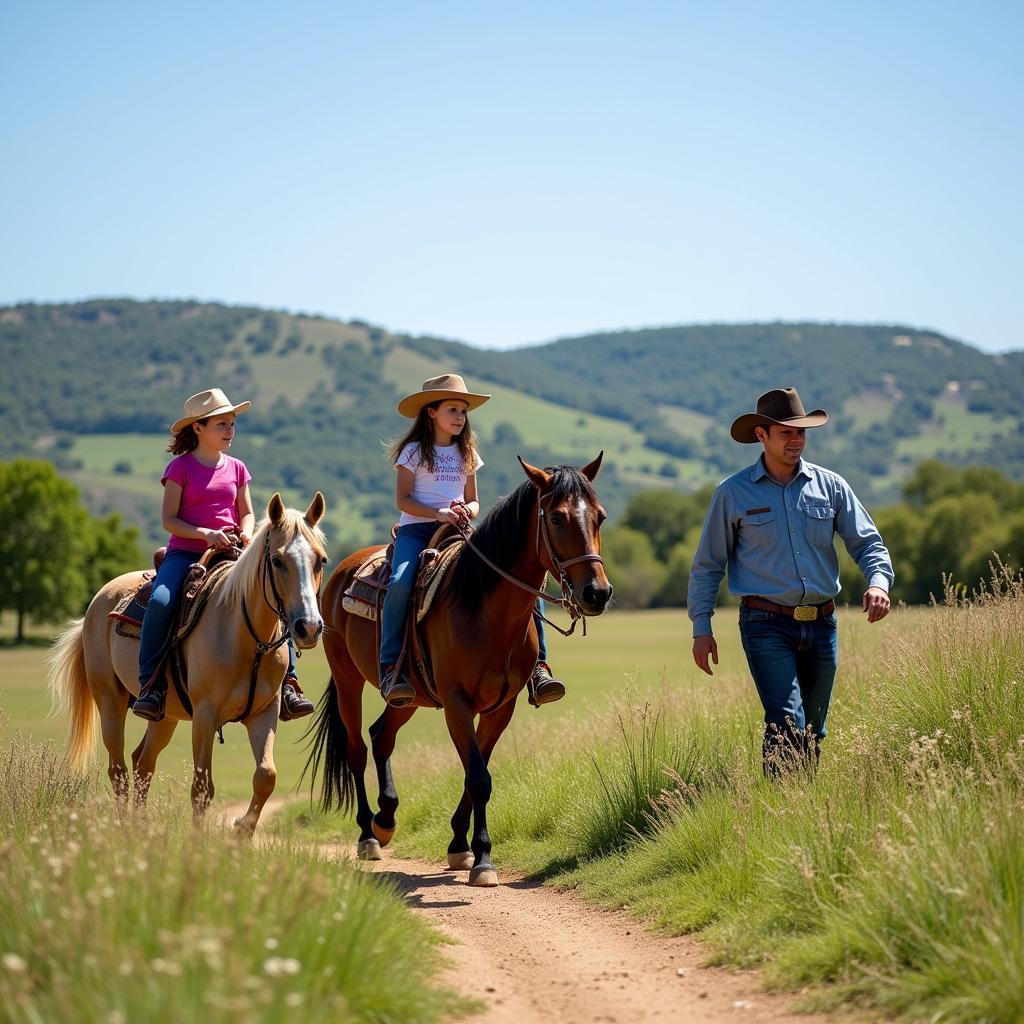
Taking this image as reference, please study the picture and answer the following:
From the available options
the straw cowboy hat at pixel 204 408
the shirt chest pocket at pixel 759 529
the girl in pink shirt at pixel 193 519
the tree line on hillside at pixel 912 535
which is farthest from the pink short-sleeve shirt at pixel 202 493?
the tree line on hillside at pixel 912 535

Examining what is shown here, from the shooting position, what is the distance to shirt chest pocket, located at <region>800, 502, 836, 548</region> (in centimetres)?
816

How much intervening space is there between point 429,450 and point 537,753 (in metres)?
3.77

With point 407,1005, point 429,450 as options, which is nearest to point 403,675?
→ point 429,450

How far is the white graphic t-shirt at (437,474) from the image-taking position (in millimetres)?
9789

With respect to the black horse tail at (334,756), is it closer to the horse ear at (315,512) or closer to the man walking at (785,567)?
the horse ear at (315,512)

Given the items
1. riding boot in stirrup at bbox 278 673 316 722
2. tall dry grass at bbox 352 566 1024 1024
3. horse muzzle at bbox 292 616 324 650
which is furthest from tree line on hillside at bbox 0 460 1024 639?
horse muzzle at bbox 292 616 324 650

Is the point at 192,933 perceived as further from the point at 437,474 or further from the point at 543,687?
the point at 437,474

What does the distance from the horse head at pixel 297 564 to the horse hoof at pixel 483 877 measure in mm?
2200

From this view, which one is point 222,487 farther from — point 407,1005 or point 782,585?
point 407,1005

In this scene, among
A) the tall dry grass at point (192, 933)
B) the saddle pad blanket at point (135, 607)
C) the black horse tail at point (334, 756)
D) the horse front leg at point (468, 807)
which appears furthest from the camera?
the black horse tail at point (334, 756)

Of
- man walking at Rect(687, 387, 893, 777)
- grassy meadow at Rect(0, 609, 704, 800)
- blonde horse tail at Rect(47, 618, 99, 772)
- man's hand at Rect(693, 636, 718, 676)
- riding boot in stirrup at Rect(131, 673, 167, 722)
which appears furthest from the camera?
grassy meadow at Rect(0, 609, 704, 800)

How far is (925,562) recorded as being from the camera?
259 feet

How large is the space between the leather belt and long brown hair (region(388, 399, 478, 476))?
263cm

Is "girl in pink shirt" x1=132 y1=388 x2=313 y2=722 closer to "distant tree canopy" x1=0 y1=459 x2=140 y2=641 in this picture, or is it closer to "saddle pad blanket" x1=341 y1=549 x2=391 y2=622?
"saddle pad blanket" x1=341 y1=549 x2=391 y2=622
